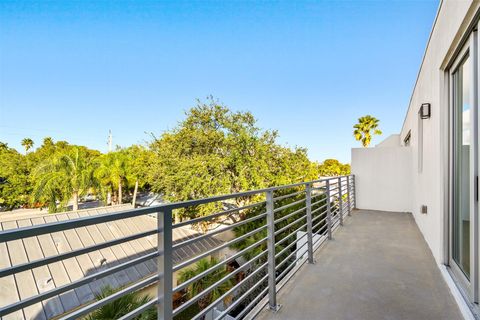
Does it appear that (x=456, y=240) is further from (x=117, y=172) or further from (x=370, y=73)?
(x=117, y=172)

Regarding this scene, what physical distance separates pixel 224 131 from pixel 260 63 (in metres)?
5.31

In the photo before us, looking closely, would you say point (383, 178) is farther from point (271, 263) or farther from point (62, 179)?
point (62, 179)

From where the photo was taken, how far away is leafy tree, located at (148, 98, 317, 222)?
1239 cm

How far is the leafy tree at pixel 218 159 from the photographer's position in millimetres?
12391

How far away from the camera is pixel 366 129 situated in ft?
61.1

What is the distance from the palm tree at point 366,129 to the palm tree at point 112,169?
18247mm

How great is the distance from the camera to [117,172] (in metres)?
18.8

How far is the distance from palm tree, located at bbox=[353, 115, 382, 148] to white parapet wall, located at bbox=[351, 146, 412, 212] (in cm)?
1284

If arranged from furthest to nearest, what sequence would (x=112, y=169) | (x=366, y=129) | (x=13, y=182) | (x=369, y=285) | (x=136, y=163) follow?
(x=13, y=182)
(x=136, y=163)
(x=366, y=129)
(x=112, y=169)
(x=369, y=285)

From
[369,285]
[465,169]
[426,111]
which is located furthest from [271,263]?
[426,111]

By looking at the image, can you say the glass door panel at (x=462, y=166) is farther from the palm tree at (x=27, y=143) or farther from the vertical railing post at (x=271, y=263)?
the palm tree at (x=27, y=143)

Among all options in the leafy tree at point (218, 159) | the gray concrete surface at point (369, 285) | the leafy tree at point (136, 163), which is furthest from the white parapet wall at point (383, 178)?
the leafy tree at point (136, 163)

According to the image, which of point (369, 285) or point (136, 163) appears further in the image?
point (136, 163)

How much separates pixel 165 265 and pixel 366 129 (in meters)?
20.3
